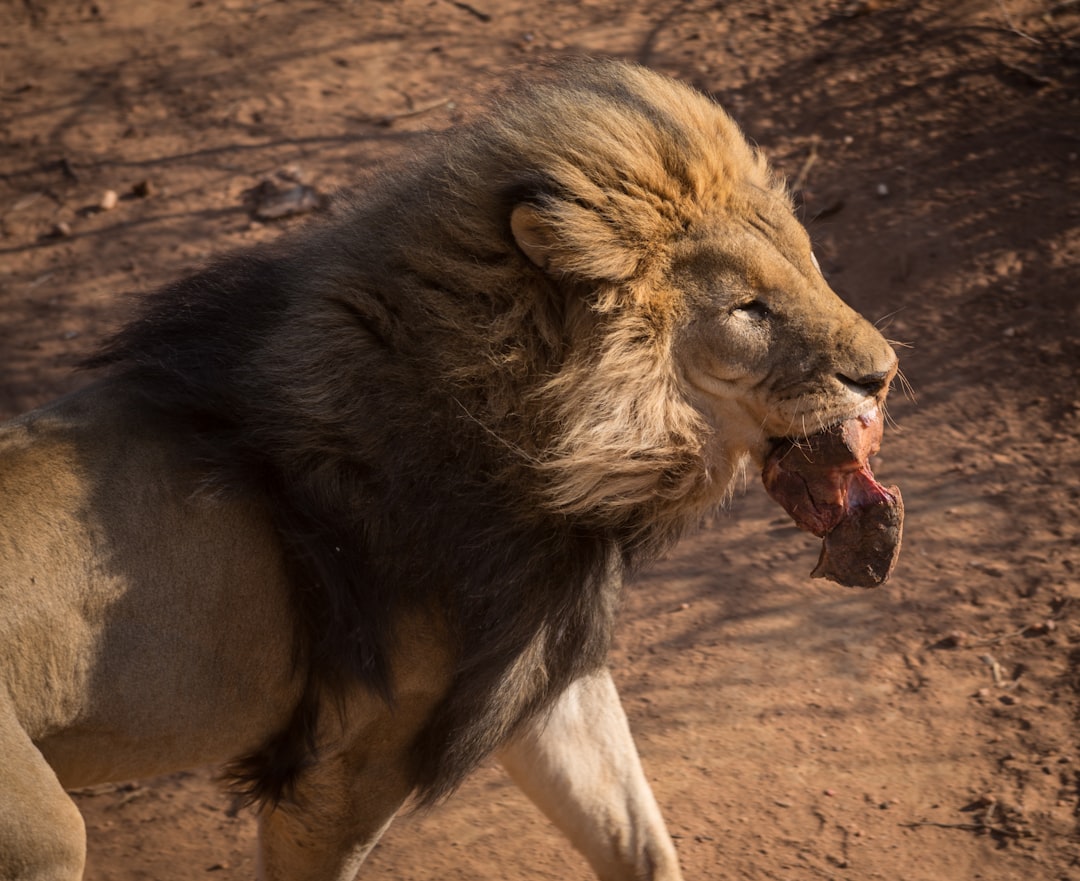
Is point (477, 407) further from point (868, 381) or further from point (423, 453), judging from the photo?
point (868, 381)

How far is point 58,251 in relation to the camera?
584 cm

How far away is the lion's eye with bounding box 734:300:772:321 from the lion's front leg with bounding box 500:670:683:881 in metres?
1.00

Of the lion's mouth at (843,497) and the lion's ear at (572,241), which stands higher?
the lion's ear at (572,241)

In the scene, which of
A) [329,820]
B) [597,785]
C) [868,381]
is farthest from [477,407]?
[597,785]

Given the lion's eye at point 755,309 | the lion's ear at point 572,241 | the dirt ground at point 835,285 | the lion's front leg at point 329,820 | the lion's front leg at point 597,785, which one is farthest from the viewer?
the dirt ground at point 835,285

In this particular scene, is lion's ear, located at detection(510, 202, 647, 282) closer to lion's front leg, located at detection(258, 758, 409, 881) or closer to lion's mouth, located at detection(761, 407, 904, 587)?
lion's mouth, located at detection(761, 407, 904, 587)

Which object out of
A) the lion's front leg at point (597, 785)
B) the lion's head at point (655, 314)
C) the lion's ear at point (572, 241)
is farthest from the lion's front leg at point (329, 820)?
the lion's ear at point (572, 241)

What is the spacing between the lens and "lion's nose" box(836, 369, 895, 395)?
95.7 inches

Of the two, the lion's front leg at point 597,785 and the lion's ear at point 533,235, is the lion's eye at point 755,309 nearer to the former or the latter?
the lion's ear at point 533,235

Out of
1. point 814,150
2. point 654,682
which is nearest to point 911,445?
point 654,682

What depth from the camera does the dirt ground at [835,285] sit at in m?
3.53

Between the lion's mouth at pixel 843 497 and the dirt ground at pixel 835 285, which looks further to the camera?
the dirt ground at pixel 835 285

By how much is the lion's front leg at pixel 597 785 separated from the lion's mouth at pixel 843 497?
696 mm

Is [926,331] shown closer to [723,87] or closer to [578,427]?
[723,87]
